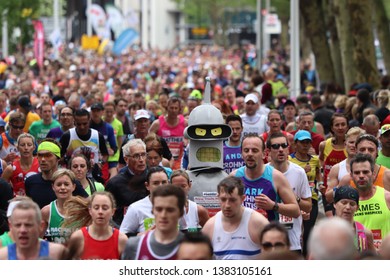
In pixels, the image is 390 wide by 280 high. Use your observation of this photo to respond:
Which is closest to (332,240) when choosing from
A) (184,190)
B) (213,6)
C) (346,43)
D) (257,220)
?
(257,220)

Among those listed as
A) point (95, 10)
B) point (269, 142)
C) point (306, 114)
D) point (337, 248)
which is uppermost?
point (95, 10)

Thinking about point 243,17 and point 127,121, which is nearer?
point 127,121

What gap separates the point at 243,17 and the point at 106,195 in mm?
142541

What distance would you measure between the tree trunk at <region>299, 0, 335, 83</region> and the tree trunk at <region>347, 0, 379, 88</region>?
17.1 feet

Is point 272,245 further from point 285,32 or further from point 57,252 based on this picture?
point 285,32

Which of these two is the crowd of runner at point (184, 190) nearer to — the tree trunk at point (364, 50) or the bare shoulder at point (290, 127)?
the bare shoulder at point (290, 127)

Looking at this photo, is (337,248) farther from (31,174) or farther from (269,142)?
(31,174)

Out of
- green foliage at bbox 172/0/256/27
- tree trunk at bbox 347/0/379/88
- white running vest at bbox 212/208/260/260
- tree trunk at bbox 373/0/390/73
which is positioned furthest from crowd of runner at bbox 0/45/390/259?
green foliage at bbox 172/0/256/27

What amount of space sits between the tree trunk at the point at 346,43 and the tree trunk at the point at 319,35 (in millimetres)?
4001

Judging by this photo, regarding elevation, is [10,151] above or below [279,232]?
above

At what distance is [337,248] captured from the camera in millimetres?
5887

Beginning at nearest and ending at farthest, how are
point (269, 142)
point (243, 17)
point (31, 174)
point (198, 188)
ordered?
point (198, 188) < point (269, 142) < point (31, 174) < point (243, 17)

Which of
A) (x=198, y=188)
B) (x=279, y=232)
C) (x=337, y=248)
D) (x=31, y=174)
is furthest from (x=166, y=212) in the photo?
(x=31, y=174)

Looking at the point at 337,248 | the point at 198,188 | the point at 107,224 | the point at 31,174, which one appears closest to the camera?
the point at 337,248
